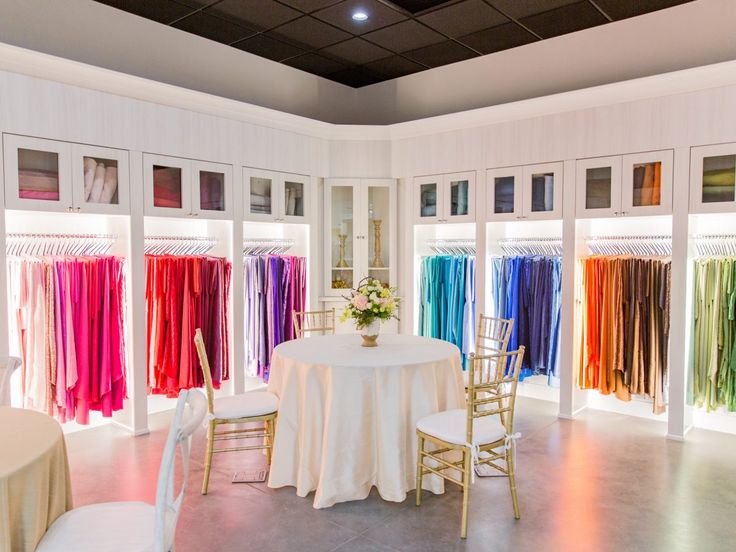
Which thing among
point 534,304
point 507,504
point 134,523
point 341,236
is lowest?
point 507,504

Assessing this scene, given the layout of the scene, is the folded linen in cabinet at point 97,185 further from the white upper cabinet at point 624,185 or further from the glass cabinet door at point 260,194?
the white upper cabinet at point 624,185

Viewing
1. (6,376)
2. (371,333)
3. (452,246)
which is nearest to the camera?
(6,376)

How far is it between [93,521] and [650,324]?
13.2ft

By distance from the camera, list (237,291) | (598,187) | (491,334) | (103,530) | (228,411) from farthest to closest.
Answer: (491,334)
(237,291)
(598,187)
(228,411)
(103,530)

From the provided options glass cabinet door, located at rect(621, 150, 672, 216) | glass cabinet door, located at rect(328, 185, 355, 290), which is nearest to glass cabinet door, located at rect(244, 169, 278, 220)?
glass cabinet door, located at rect(328, 185, 355, 290)

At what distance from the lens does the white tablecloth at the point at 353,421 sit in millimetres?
3162

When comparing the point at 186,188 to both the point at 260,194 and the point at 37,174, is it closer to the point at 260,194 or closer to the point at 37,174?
the point at 260,194

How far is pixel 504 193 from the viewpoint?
512cm

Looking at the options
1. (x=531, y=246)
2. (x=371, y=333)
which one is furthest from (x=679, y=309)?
(x=371, y=333)

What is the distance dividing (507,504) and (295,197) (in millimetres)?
3490

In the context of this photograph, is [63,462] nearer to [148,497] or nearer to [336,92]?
[148,497]

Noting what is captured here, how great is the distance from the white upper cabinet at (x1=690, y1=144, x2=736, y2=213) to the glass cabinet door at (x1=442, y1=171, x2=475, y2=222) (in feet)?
6.00

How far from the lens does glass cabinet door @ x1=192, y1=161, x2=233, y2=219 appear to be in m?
4.70

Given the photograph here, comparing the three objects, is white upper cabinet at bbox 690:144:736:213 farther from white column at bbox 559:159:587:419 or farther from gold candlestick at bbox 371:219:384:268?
gold candlestick at bbox 371:219:384:268
